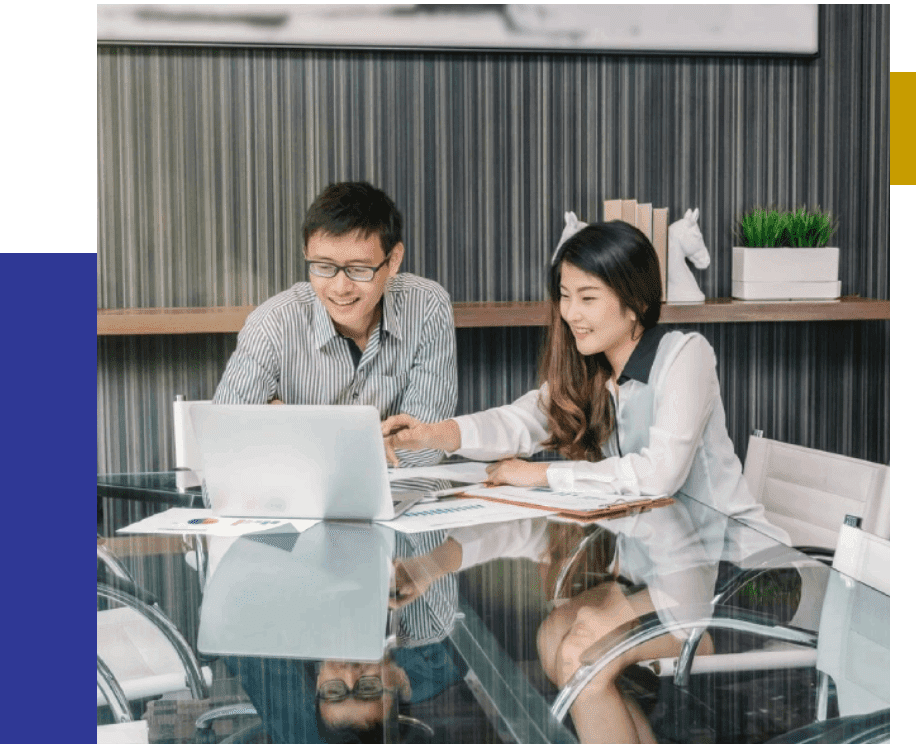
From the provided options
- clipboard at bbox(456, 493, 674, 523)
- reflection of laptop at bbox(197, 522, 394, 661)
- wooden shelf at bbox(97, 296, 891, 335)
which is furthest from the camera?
wooden shelf at bbox(97, 296, 891, 335)

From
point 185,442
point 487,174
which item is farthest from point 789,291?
point 185,442

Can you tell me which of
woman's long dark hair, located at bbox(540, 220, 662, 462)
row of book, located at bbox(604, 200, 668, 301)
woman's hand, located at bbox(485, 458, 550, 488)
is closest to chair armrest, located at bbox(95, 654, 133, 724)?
woman's hand, located at bbox(485, 458, 550, 488)

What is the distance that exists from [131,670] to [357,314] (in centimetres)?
133

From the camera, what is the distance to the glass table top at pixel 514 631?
1140 mm

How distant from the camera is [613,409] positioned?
2.43m

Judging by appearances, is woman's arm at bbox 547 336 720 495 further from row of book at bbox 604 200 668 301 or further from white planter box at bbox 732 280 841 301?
white planter box at bbox 732 280 841 301

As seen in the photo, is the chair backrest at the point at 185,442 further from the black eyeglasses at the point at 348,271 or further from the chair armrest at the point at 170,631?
the chair armrest at the point at 170,631

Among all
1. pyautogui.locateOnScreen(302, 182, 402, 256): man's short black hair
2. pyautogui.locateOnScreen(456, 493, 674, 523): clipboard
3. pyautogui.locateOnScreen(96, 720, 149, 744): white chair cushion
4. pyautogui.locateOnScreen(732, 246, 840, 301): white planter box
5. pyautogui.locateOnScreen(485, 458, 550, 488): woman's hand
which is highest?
pyautogui.locateOnScreen(302, 182, 402, 256): man's short black hair

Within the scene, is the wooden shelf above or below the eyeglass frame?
above

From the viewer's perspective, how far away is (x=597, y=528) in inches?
75.6

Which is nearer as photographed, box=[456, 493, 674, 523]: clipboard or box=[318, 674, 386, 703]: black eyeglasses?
box=[318, 674, 386, 703]: black eyeglasses

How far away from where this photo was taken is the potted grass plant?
11.3 ft

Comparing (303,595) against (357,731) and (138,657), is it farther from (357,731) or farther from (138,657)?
(357,731)

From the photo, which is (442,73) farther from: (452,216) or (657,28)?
(657,28)
